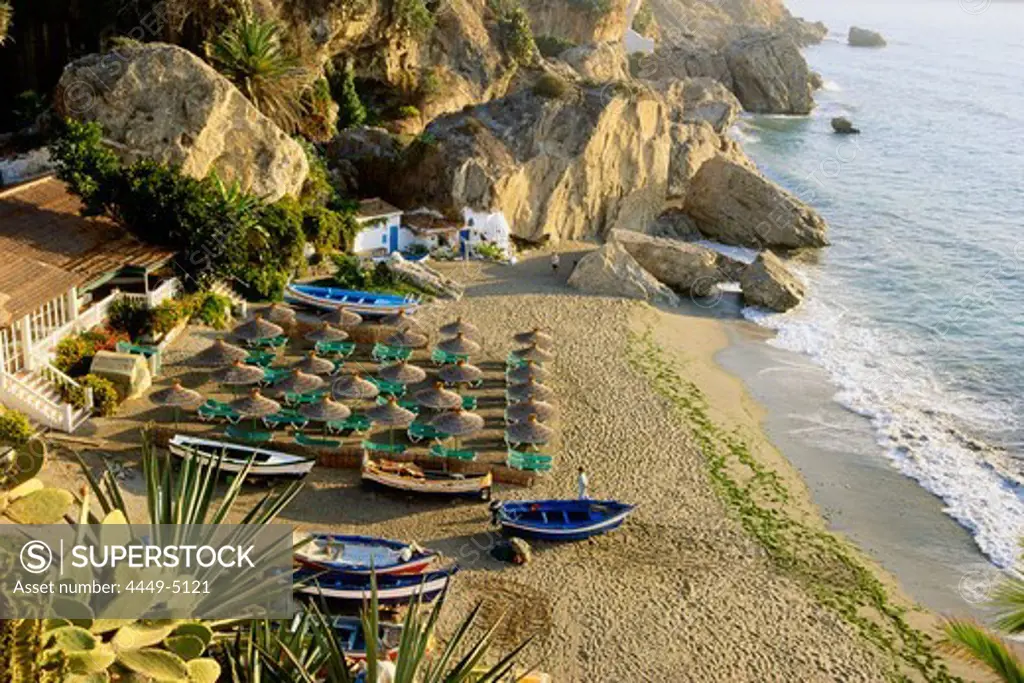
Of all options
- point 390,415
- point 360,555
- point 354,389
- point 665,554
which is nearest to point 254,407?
point 354,389

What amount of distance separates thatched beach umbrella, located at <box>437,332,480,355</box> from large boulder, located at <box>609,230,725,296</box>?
522 inches

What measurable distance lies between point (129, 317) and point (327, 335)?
572 cm

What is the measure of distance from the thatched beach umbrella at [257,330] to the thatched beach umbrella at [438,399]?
575 cm

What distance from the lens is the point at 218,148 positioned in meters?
34.7

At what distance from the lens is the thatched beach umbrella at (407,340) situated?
29.8 m

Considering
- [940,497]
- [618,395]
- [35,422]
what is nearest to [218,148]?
[35,422]

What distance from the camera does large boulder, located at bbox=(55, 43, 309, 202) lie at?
33188 millimetres

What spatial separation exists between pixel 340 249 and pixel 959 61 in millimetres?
126261

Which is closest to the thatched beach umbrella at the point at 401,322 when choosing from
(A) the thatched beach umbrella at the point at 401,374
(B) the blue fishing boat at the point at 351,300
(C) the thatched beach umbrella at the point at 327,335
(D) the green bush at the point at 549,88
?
(B) the blue fishing boat at the point at 351,300

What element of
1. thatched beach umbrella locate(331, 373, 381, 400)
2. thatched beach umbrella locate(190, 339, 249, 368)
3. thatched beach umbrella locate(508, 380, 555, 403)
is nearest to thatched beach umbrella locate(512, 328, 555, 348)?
thatched beach umbrella locate(508, 380, 555, 403)

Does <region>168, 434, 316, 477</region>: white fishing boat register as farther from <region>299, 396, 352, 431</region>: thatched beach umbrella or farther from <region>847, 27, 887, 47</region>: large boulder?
<region>847, 27, 887, 47</region>: large boulder

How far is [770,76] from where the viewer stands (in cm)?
9612

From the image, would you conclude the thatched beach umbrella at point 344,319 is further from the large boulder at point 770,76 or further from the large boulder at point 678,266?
the large boulder at point 770,76

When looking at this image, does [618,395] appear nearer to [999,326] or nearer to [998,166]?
[999,326]
